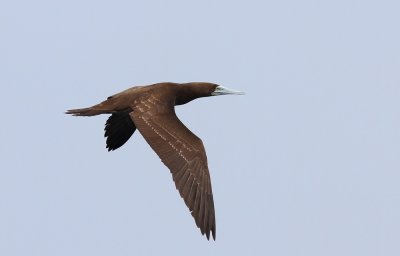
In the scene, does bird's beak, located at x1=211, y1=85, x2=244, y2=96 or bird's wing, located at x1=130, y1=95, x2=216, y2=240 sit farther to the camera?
bird's beak, located at x1=211, y1=85, x2=244, y2=96

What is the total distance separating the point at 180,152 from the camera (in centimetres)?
2202

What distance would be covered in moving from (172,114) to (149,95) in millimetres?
672

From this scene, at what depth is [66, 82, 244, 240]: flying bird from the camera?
21344 mm

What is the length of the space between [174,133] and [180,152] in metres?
0.54

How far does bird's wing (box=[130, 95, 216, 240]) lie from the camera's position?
2128cm

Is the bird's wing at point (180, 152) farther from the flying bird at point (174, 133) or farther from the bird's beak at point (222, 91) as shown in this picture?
the bird's beak at point (222, 91)

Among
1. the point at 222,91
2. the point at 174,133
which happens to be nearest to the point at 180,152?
the point at 174,133

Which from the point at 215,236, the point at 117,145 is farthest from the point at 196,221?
the point at 117,145

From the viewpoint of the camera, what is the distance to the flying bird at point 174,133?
21.3m

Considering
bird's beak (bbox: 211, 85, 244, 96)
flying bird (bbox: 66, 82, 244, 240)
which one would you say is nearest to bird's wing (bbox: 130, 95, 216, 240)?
flying bird (bbox: 66, 82, 244, 240)

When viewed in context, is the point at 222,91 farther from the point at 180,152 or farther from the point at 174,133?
the point at 180,152

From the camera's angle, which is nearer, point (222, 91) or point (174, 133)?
point (174, 133)

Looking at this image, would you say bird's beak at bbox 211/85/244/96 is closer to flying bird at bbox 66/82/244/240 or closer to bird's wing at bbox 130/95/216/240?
flying bird at bbox 66/82/244/240

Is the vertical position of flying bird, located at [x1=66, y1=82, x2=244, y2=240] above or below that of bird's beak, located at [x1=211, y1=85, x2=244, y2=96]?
below
